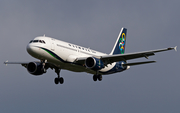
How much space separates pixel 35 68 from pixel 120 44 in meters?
19.2

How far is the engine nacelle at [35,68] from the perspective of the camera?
43219 mm

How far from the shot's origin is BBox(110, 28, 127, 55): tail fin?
55.0 metres

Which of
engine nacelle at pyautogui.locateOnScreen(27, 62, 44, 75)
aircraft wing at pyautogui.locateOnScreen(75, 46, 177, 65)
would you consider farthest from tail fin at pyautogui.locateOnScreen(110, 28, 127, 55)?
engine nacelle at pyautogui.locateOnScreen(27, 62, 44, 75)

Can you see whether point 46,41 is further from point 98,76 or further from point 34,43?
point 98,76

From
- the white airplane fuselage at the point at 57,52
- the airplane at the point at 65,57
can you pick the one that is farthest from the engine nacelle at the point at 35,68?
the white airplane fuselage at the point at 57,52

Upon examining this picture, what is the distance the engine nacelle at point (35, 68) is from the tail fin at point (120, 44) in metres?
15.2

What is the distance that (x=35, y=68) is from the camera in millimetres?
43375

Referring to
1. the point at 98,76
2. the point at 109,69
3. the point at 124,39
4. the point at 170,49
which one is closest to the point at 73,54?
the point at 98,76

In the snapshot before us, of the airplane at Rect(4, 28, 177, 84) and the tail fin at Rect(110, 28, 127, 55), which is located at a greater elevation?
the tail fin at Rect(110, 28, 127, 55)

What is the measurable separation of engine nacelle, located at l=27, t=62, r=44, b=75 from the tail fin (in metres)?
15.2

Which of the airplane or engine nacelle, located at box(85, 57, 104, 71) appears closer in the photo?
the airplane

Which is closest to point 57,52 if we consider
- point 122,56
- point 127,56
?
point 122,56

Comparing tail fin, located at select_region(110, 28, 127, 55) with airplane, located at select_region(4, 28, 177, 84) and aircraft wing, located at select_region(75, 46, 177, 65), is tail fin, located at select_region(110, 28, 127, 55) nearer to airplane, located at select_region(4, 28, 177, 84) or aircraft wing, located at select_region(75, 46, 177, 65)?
airplane, located at select_region(4, 28, 177, 84)

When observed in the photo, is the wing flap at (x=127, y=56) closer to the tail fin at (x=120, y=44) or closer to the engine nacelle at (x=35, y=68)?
the engine nacelle at (x=35, y=68)
